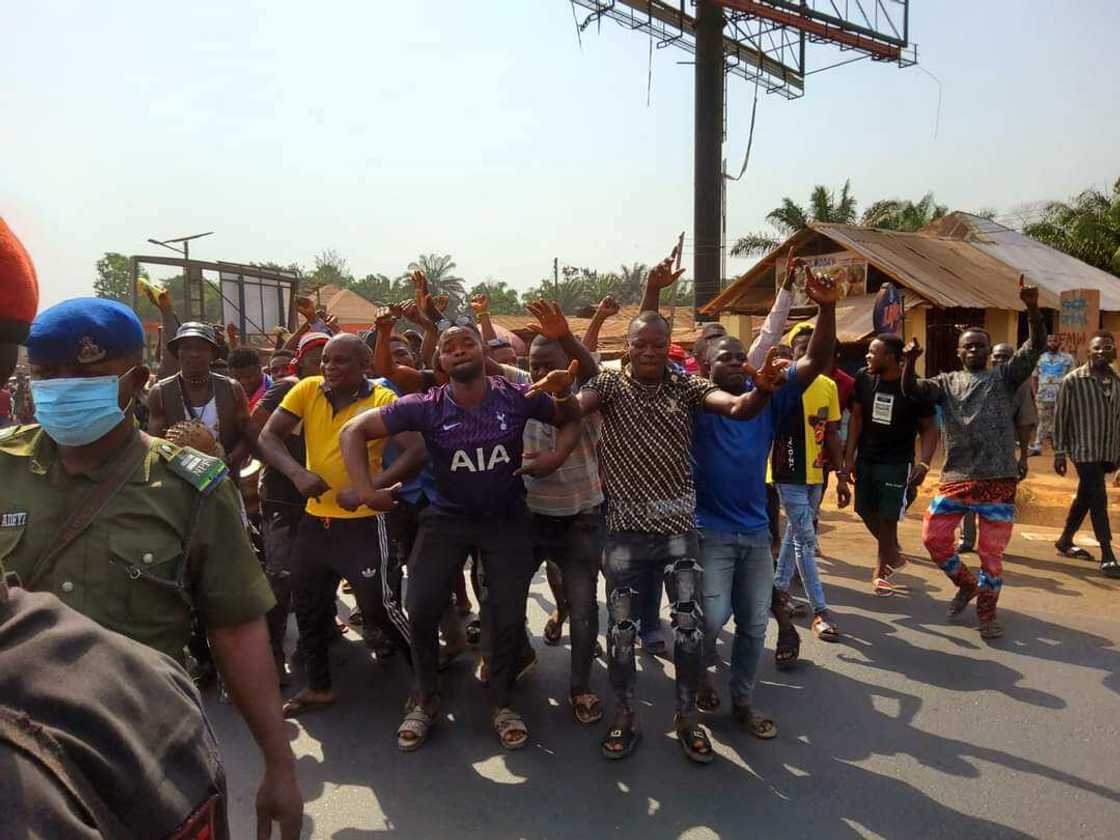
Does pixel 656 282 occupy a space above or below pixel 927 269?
below

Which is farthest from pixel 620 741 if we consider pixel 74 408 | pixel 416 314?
pixel 416 314

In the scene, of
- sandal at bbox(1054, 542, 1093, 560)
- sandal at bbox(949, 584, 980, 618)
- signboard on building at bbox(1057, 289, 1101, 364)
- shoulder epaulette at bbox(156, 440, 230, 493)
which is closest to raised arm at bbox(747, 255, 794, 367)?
sandal at bbox(949, 584, 980, 618)

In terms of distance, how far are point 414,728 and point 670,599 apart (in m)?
1.29

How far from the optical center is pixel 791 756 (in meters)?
3.38

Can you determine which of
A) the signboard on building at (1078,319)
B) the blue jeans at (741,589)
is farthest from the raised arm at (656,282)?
the signboard on building at (1078,319)

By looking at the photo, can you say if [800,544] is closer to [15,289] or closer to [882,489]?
[882,489]

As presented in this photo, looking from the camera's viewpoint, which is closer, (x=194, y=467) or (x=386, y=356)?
(x=194, y=467)

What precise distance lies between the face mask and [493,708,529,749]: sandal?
2407 mm

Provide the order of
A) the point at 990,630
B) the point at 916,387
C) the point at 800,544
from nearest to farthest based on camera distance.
A: the point at 990,630 < the point at 800,544 < the point at 916,387

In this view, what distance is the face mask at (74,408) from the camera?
5.41 ft

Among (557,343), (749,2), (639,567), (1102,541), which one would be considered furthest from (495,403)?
(749,2)

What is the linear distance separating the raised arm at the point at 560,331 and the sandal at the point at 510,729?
1683 millimetres

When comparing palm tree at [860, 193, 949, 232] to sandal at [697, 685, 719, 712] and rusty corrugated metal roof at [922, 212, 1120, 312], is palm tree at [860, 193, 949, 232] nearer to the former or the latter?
rusty corrugated metal roof at [922, 212, 1120, 312]

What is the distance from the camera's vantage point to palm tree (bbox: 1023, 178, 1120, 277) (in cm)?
2277
